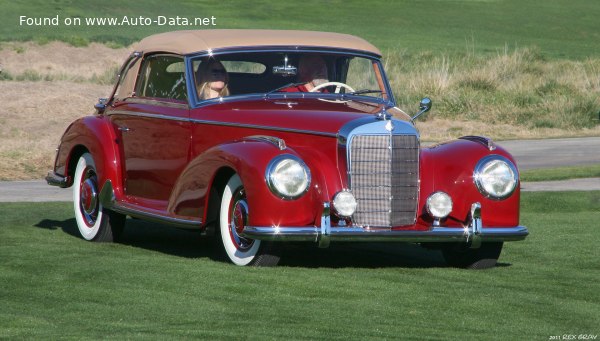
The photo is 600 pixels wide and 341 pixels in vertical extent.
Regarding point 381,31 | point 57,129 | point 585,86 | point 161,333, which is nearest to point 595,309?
point 161,333

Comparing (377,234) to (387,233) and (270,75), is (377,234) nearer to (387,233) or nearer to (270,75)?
(387,233)

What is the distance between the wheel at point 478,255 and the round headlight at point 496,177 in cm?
44

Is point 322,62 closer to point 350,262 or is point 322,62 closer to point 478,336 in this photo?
point 350,262

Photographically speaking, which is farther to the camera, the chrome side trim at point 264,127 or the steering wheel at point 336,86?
the steering wheel at point 336,86

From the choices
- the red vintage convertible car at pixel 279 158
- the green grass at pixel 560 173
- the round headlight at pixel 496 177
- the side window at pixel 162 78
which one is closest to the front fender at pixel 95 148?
the red vintage convertible car at pixel 279 158

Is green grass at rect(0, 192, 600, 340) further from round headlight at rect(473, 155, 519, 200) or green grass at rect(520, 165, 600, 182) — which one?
green grass at rect(520, 165, 600, 182)

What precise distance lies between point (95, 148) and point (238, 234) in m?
2.46

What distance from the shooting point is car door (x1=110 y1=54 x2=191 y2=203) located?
34.4ft

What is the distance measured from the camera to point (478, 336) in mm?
6840

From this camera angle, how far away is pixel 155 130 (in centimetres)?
1077

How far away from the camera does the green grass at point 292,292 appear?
6.95 meters

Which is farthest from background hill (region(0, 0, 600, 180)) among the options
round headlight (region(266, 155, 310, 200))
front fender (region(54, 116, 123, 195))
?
round headlight (region(266, 155, 310, 200))

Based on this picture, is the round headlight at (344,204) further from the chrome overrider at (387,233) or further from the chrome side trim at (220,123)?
the chrome side trim at (220,123)

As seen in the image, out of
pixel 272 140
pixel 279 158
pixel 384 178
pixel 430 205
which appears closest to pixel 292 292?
pixel 279 158
